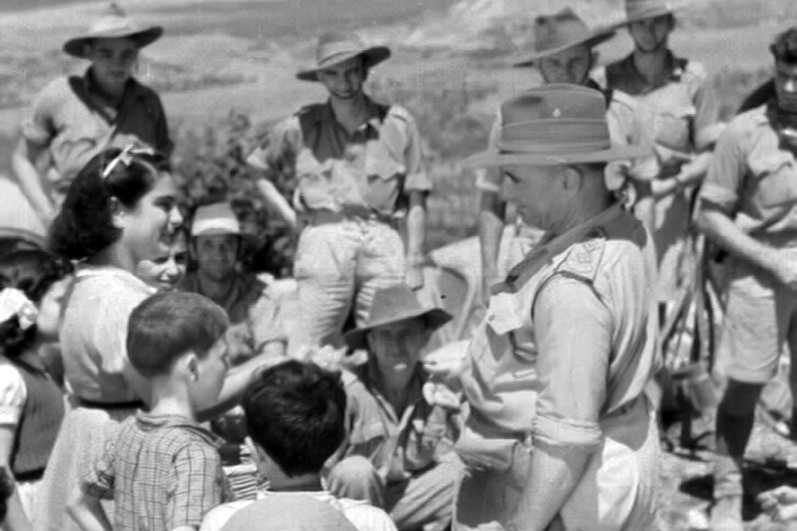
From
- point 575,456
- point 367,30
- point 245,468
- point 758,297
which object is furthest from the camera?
point 367,30

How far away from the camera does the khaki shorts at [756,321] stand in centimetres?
645

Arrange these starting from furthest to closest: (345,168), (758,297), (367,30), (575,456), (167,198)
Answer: (367,30) < (345,168) < (758,297) < (167,198) < (575,456)

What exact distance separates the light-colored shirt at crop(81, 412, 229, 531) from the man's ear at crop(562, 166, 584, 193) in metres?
0.99

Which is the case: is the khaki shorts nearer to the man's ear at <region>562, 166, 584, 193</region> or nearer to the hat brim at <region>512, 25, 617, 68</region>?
the hat brim at <region>512, 25, 617, 68</region>

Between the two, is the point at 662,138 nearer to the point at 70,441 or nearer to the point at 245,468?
the point at 245,468

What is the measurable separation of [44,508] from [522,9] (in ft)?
17.6

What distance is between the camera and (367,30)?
29.0 ft

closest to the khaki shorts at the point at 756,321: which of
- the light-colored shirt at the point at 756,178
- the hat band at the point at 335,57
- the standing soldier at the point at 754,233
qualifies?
the standing soldier at the point at 754,233

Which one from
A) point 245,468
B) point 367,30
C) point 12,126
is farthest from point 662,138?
point 12,126

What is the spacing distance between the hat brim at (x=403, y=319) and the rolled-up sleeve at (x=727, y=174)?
1125 millimetres

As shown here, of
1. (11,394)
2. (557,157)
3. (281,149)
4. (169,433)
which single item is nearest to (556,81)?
(281,149)

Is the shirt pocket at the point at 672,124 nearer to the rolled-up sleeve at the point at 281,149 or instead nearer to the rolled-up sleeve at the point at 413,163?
the rolled-up sleeve at the point at 413,163

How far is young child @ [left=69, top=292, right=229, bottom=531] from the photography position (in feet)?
12.4

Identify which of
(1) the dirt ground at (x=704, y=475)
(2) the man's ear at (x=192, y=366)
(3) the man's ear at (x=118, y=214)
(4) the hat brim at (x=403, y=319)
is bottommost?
(1) the dirt ground at (x=704, y=475)
